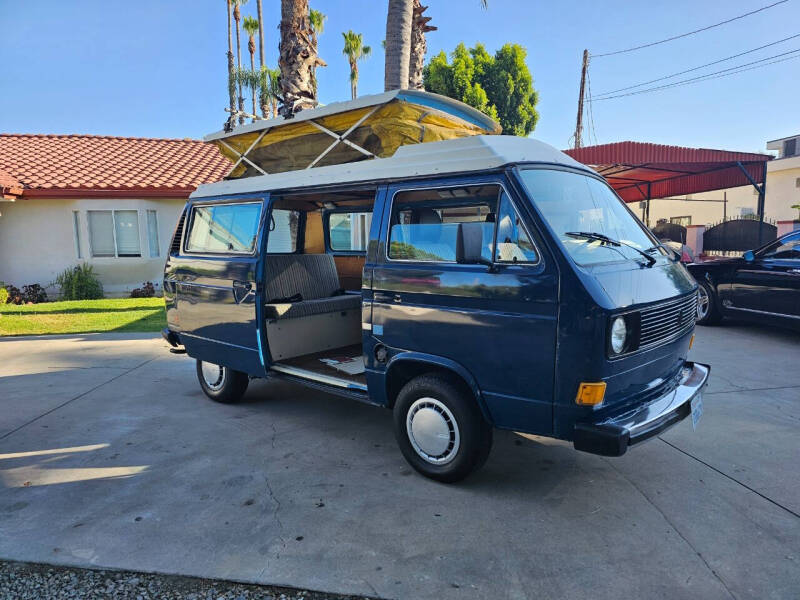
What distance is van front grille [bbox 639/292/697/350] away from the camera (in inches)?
121

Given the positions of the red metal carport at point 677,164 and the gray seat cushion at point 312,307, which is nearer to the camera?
the gray seat cushion at point 312,307

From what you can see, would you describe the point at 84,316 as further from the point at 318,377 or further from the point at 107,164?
the point at 318,377

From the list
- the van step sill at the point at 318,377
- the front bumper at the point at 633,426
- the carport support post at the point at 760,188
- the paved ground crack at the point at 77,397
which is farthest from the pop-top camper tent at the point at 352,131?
the carport support post at the point at 760,188

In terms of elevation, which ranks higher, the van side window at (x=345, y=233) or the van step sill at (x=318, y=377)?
the van side window at (x=345, y=233)

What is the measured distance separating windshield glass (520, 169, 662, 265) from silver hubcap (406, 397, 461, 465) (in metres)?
1.34

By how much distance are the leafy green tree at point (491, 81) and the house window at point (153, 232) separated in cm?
1757

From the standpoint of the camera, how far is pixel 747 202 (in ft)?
103

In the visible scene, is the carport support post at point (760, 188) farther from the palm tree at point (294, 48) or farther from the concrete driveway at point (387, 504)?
the palm tree at point (294, 48)

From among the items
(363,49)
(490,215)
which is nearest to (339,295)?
(490,215)

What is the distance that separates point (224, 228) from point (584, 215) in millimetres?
3405

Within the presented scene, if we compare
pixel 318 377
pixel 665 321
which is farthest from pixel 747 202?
pixel 318 377

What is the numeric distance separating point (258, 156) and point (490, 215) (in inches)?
115

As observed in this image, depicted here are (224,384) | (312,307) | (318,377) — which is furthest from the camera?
(224,384)

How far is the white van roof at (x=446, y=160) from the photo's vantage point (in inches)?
129
